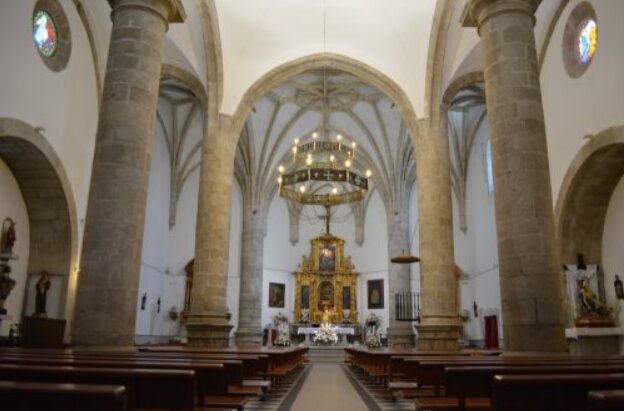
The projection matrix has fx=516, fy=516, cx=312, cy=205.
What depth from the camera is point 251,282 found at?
80.6 feet

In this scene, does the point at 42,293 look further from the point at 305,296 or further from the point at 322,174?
the point at 305,296

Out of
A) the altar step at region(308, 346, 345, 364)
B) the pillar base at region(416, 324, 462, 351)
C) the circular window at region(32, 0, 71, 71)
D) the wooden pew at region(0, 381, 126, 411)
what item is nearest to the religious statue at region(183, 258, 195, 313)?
the altar step at region(308, 346, 345, 364)

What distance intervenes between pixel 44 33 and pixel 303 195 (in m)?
9.25

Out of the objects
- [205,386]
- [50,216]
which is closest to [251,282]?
[50,216]

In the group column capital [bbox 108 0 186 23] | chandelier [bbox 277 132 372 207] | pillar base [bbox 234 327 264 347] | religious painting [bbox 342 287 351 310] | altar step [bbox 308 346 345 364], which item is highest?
column capital [bbox 108 0 186 23]

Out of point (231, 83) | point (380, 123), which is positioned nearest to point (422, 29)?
point (231, 83)

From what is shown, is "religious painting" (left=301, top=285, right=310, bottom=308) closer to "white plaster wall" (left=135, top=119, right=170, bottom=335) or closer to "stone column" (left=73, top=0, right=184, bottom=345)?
"white plaster wall" (left=135, top=119, right=170, bottom=335)

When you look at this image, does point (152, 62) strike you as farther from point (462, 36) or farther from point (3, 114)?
point (462, 36)

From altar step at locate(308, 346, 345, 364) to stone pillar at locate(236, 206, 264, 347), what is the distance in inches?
102

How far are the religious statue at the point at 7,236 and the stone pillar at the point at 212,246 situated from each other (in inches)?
177

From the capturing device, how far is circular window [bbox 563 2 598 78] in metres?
12.1

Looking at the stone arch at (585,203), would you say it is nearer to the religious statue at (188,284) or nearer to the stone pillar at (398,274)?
the stone pillar at (398,274)

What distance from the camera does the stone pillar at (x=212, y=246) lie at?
13.7m

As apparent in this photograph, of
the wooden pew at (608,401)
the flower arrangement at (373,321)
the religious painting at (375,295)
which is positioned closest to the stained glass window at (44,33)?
the wooden pew at (608,401)
